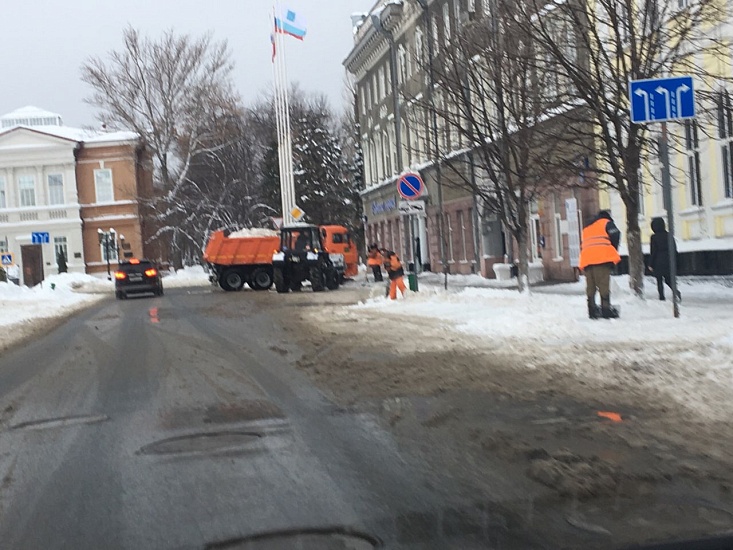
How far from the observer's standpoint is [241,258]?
40125 mm

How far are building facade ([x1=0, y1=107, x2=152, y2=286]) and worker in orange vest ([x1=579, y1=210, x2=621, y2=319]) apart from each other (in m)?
61.8

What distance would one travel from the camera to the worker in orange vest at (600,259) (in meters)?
14.5

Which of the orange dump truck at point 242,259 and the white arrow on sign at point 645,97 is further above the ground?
the white arrow on sign at point 645,97

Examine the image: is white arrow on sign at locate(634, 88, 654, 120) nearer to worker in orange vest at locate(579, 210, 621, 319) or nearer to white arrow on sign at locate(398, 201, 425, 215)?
worker in orange vest at locate(579, 210, 621, 319)

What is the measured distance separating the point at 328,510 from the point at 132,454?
244 cm

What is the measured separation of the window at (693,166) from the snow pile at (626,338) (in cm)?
232

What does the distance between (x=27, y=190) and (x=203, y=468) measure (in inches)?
2870

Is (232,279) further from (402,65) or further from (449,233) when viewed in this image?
(402,65)

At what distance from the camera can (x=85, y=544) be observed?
16.6 feet

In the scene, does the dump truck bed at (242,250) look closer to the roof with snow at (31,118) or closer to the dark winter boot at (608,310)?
the dark winter boot at (608,310)

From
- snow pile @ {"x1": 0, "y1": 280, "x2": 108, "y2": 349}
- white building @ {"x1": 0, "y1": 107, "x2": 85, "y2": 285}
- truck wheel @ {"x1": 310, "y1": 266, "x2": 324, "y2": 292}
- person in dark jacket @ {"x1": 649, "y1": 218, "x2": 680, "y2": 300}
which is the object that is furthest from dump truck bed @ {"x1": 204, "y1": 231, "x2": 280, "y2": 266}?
white building @ {"x1": 0, "y1": 107, "x2": 85, "y2": 285}

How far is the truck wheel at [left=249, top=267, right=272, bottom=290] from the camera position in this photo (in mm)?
40594

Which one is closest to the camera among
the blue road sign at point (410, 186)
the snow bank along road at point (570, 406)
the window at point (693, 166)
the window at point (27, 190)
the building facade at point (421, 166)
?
the snow bank along road at point (570, 406)

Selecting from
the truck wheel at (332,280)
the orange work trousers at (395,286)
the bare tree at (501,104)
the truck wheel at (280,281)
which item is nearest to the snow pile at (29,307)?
the truck wheel at (280,281)
